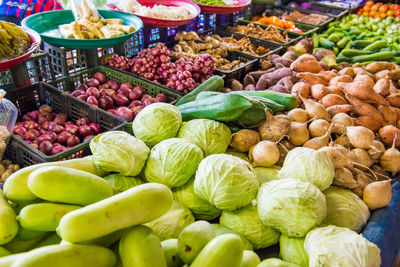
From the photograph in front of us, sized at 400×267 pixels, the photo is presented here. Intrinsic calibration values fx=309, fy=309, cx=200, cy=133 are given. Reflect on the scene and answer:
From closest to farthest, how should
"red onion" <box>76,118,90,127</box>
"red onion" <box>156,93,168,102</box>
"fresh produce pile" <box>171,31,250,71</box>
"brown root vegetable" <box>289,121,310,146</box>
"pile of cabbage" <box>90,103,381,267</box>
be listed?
"pile of cabbage" <box>90,103,381,267</box>
"brown root vegetable" <box>289,121,310,146</box>
"red onion" <box>76,118,90,127</box>
"red onion" <box>156,93,168,102</box>
"fresh produce pile" <box>171,31,250,71</box>

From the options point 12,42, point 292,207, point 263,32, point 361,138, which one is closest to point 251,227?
point 292,207

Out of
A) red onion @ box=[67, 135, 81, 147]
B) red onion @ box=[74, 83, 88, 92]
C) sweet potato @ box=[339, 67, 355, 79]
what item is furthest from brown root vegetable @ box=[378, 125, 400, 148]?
red onion @ box=[74, 83, 88, 92]

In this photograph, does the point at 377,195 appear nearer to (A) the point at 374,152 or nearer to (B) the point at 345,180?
(B) the point at 345,180

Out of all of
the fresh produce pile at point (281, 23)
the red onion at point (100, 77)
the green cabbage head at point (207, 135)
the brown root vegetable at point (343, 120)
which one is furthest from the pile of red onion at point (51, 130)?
the fresh produce pile at point (281, 23)

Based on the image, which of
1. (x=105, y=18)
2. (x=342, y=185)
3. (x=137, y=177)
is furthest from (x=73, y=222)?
(x=105, y=18)

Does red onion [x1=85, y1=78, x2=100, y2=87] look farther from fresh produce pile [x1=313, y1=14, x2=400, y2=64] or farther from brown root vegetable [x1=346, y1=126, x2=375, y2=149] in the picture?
fresh produce pile [x1=313, y1=14, x2=400, y2=64]

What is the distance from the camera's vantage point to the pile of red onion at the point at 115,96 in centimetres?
237

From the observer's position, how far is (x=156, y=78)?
2.81 metres

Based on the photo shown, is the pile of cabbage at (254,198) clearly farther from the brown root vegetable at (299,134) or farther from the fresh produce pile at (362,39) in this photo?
the fresh produce pile at (362,39)

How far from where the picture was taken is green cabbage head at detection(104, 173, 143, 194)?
4.90ft

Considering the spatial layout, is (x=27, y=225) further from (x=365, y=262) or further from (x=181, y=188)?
→ (x=365, y=262)

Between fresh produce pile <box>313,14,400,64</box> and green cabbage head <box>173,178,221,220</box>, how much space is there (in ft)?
10.3

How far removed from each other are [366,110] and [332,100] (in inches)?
11.3

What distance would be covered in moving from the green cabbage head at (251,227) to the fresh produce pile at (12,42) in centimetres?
172
